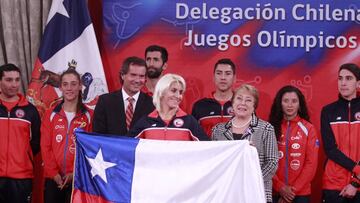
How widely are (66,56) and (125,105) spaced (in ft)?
3.68

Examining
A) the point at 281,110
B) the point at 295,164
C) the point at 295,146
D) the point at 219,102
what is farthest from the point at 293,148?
the point at 219,102

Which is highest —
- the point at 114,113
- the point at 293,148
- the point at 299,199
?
the point at 114,113

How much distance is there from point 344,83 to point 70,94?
2.33 meters

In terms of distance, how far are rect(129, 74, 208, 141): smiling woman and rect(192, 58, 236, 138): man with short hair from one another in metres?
0.96

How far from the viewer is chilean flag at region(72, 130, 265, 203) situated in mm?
5195

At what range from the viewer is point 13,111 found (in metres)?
6.45

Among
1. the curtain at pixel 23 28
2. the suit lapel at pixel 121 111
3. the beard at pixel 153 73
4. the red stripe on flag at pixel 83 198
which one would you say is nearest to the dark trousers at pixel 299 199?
the suit lapel at pixel 121 111

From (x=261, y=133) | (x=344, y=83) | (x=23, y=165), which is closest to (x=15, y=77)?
(x=23, y=165)

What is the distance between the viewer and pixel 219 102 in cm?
659

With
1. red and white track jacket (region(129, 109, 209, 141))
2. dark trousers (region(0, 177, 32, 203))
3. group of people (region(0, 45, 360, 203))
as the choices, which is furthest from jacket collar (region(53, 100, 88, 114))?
red and white track jacket (region(129, 109, 209, 141))

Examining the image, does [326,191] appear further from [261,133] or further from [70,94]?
[70,94]

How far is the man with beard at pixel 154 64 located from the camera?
22.4 feet

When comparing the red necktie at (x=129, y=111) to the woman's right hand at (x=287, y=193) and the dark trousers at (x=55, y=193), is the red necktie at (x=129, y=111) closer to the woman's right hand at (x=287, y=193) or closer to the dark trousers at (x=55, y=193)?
the dark trousers at (x=55, y=193)

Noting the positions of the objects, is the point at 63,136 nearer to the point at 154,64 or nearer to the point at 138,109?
the point at 138,109
